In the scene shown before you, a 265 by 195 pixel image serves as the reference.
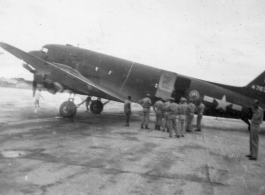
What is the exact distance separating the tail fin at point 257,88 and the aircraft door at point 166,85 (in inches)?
182

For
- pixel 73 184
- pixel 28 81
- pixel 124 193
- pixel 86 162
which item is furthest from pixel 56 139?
pixel 28 81

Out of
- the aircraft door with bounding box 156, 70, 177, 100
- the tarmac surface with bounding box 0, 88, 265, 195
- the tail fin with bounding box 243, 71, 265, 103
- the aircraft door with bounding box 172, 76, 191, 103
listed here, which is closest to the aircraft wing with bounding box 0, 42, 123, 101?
the tarmac surface with bounding box 0, 88, 265, 195

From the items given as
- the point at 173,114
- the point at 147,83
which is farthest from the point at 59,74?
the point at 173,114

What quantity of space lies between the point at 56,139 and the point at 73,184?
14.7 ft

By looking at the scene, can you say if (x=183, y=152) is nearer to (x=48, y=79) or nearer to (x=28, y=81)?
(x=48, y=79)

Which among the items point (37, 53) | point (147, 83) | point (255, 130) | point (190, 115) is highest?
point (37, 53)

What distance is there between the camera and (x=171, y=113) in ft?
39.3

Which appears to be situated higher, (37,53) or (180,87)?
(37,53)

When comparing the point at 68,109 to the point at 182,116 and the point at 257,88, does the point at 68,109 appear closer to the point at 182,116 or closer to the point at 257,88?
the point at 182,116

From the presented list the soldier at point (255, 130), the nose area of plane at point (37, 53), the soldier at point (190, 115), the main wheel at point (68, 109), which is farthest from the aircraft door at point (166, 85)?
the nose area of plane at point (37, 53)

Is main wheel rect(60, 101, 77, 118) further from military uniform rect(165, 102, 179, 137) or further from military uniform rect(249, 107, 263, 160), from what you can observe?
military uniform rect(249, 107, 263, 160)

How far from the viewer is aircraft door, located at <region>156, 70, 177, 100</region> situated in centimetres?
1606

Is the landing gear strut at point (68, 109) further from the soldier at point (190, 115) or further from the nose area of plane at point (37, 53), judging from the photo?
the soldier at point (190, 115)

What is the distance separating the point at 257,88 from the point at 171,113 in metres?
6.96
